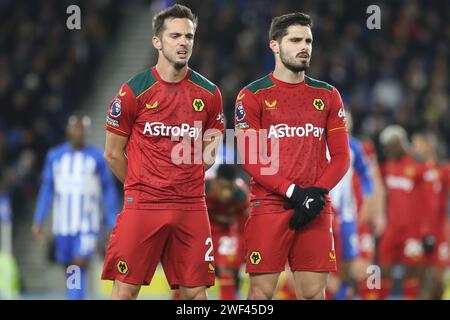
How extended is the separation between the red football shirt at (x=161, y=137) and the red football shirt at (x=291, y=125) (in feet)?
1.07

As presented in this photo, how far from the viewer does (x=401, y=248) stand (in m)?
12.8

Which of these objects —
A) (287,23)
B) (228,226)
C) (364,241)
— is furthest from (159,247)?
(364,241)

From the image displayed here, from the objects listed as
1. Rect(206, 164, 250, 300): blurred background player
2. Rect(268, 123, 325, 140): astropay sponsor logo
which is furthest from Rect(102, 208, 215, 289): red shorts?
Rect(206, 164, 250, 300): blurred background player

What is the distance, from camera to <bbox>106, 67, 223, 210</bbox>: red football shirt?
21.6 ft

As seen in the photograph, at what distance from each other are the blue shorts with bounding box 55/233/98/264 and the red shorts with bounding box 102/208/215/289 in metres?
4.28

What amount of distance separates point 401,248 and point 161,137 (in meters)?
6.85

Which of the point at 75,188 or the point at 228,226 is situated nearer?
the point at 228,226

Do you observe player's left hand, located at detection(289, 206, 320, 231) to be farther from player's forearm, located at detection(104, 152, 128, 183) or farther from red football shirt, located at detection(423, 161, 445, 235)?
red football shirt, located at detection(423, 161, 445, 235)

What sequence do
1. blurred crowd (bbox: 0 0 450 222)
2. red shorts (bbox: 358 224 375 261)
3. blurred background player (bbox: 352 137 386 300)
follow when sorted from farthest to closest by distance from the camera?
blurred crowd (bbox: 0 0 450 222) < red shorts (bbox: 358 224 375 261) < blurred background player (bbox: 352 137 386 300)

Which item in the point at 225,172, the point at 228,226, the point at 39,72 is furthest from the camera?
the point at 39,72

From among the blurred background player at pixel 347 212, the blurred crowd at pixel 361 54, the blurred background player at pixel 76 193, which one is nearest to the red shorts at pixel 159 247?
the blurred background player at pixel 347 212

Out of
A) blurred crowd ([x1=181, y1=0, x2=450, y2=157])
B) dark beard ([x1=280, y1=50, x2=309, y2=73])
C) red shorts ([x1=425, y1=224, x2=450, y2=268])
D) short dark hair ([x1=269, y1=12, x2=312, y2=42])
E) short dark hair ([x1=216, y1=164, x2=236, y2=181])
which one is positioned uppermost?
blurred crowd ([x1=181, y1=0, x2=450, y2=157])

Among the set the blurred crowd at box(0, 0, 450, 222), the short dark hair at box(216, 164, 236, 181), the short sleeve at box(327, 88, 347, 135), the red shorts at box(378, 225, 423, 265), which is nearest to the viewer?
the short sleeve at box(327, 88, 347, 135)

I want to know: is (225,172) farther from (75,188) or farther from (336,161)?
(75,188)
